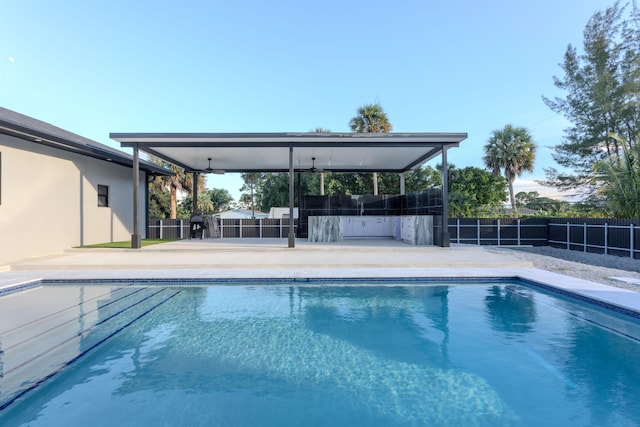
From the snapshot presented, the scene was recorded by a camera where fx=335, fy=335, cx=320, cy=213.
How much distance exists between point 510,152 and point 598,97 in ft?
20.4

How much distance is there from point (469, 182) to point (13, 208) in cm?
2612

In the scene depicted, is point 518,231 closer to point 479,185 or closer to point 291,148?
point 291,148

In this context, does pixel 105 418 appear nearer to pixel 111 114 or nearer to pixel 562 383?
pixel 562 383

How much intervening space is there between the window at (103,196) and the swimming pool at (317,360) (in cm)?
697

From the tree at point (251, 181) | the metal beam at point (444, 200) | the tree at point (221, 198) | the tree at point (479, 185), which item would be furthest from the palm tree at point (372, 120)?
the tree at point (221, 198)

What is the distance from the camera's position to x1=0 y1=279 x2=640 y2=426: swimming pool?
2746 mm

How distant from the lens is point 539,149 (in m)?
24.2

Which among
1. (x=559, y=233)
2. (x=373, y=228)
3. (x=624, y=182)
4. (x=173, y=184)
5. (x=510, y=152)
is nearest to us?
(x=624, y=182)

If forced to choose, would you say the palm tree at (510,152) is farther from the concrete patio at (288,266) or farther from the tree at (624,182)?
the concrete patio at (288,266)

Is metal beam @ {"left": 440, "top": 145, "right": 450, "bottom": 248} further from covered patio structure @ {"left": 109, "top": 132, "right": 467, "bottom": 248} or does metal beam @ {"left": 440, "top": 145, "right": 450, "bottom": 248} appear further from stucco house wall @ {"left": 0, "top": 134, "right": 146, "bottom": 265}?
stucco house wall @ {"left": 0, "top": 134, "right": 146, "bottom": 265}

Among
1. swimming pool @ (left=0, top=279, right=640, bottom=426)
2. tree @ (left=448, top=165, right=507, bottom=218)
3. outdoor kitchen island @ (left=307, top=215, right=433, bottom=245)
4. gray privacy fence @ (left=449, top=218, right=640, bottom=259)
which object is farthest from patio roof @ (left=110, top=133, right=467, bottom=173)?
tree @ (left=448, top=165, right=507, bottom=218)

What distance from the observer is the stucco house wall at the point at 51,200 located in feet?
27.7

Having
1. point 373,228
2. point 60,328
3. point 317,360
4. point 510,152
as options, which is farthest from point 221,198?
point 317,360

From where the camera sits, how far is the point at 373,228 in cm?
1538
